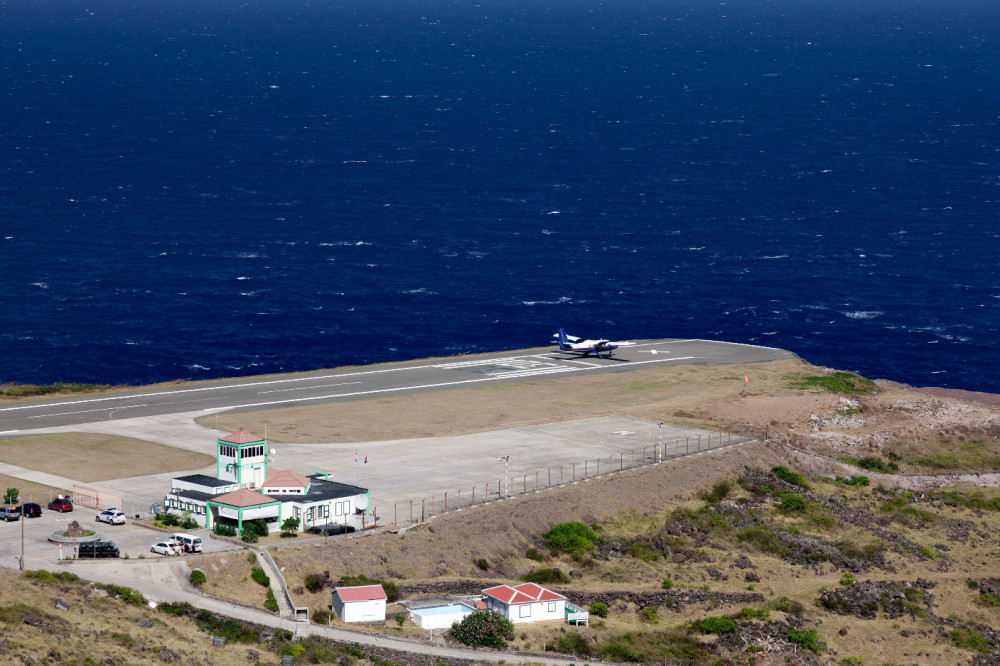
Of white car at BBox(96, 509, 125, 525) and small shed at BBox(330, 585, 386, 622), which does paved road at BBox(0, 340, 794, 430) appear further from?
small shed at BBox(330, 585, 386, 622)

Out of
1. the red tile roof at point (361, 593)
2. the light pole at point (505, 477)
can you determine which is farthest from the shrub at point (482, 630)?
the light pole at point (505, 477)

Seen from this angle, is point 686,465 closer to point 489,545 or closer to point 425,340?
point 489,545

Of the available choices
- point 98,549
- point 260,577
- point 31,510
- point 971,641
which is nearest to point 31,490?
point 31,510

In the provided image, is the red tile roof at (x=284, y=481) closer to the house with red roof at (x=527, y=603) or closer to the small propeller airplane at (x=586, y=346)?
the house with red roof at (x=527, y=603)

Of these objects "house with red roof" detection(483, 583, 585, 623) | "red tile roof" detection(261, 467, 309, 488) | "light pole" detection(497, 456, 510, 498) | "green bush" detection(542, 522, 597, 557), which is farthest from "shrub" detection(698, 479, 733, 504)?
"red tile roof" detection(261, 467, 309, 488)

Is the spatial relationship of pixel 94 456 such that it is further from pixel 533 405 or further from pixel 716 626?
pixel 716 626

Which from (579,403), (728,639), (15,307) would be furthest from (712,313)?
(728,639)
